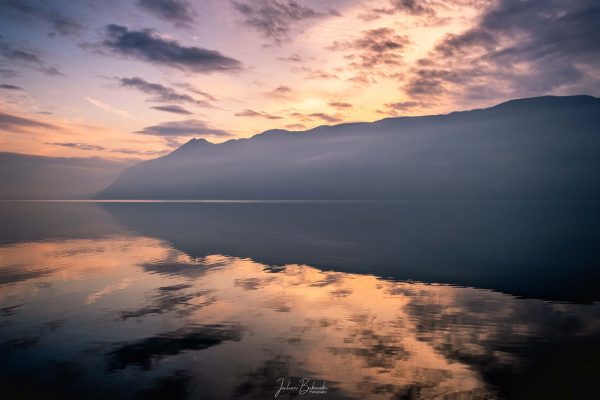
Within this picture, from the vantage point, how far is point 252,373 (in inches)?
653

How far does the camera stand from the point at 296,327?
900 inches

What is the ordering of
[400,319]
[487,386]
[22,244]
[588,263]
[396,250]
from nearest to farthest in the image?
1. [487,386]
2. [400,319]
3. [588,263]
4. [396,250]
5. [22,244]

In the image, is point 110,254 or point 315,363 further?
point 110,254

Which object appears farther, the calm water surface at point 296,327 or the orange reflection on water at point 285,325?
the orange reflection on water at point 285,325

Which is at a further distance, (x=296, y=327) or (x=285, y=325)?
(x=285, y=325)

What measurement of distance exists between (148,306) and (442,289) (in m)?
23.4

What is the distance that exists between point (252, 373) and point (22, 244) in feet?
201

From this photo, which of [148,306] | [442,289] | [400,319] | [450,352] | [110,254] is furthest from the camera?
[110,254]

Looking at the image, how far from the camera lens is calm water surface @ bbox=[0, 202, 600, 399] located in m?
15.8

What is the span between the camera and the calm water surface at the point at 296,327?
15.8 m

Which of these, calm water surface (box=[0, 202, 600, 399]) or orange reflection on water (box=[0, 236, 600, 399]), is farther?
orange reflection on water (box=[0, 236, 600, 399])

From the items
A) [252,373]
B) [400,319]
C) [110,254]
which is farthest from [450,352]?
[110,254]

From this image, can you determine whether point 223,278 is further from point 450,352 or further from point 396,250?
point 396,250

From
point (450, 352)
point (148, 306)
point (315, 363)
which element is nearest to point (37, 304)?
point (148, 306)
